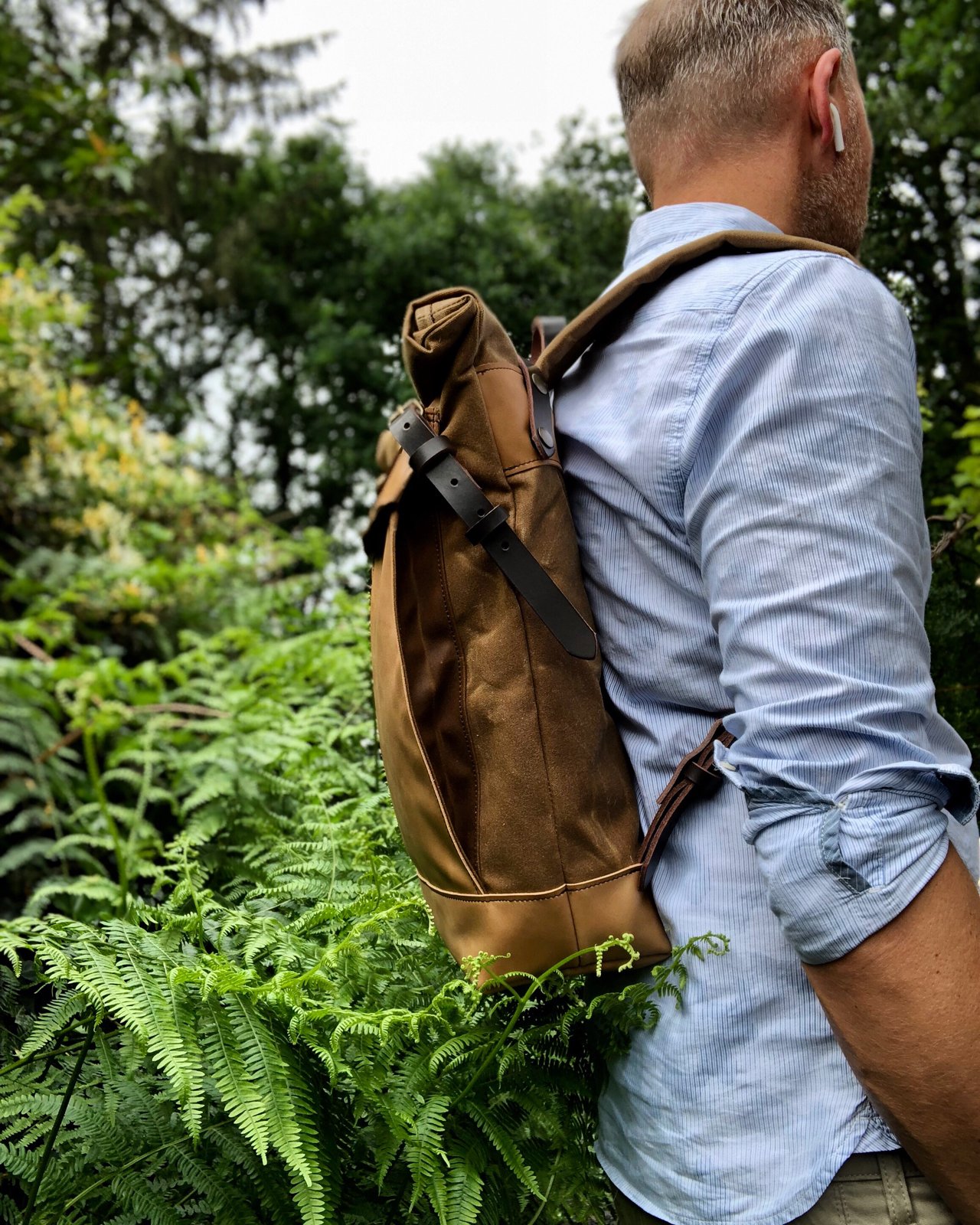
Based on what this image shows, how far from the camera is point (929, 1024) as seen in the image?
960 millimetres

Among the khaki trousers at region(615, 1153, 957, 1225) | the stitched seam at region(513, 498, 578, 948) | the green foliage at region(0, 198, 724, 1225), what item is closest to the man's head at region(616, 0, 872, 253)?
the stitched seam at region(513, 498, 578, 948)

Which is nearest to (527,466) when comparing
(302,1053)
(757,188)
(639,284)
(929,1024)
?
(639,284)

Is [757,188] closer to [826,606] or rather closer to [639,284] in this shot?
[639,284]

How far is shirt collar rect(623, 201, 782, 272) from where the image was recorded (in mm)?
1319

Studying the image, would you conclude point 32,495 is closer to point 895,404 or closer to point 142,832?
point 142,832

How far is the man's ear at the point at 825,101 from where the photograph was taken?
1.27 m

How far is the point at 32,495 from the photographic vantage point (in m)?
5.25

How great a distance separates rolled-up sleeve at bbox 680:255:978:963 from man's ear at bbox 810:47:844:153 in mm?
322

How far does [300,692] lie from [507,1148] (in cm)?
213

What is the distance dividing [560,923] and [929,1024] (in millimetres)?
398

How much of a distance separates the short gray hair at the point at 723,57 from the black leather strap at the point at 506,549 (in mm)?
595

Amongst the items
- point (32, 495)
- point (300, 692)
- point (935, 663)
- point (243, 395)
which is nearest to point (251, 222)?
point (243, 395)

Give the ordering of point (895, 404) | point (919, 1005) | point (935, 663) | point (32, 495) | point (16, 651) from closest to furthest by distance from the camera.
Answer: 1. point (919, 1005)
2. point (895, 404)
3. point (935, 663)
4. point (16, 651)
5. point (32, 495)

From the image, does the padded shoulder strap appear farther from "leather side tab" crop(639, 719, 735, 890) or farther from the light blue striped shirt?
"leather side tab" crop(639, 719, 735, 890)
